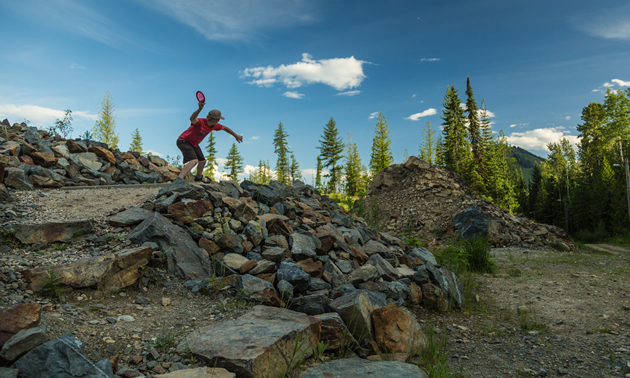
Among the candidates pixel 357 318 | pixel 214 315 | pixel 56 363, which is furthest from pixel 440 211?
pixel 56 363

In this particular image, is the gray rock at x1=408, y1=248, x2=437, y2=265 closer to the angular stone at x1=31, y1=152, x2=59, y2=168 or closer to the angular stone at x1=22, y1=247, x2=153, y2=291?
the angular stone at x1=22, y1=247, x2=153, y2=291

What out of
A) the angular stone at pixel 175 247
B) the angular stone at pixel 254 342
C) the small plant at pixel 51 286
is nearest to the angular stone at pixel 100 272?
the small plant at pixel 51 286

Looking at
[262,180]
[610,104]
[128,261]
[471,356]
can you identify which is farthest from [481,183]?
[128,261]

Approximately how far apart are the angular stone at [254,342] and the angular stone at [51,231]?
3066 millimetres

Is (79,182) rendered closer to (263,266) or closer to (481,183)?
(263,266)

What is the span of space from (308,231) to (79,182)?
21.1 ft

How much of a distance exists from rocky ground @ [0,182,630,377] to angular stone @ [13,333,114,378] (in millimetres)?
416

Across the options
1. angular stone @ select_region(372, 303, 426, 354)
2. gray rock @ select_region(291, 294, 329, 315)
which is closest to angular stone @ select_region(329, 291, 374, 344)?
angular stone @ select_region(372, 303, 426, 354)

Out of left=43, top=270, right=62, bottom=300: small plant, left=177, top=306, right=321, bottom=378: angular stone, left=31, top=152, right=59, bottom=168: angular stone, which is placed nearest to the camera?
left=177, top=306, right=321, bottom=378: angular stone

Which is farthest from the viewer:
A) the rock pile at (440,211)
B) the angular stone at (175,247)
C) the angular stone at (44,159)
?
the rock pile at (440,211)

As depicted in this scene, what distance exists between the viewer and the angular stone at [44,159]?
8.74 m

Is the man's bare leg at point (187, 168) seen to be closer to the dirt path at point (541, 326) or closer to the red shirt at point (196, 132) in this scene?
the red shirt at point (196, 132)

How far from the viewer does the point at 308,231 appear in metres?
6.47

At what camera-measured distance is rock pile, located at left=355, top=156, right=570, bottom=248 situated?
16.7 meters
